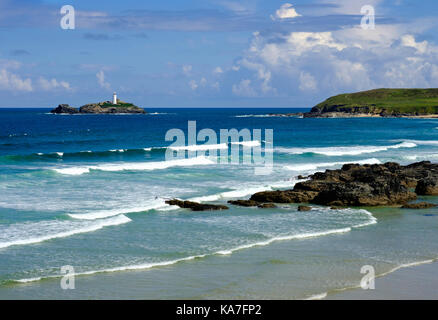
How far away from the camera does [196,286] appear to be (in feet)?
39.9

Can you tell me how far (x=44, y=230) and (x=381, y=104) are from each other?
155522 millimetres

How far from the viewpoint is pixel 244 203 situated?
23.0 metres

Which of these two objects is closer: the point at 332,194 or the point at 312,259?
the point at 312,259

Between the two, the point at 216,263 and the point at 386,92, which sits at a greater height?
the point at 386,92

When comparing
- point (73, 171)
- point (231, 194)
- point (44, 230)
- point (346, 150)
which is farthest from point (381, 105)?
point (44, 230)

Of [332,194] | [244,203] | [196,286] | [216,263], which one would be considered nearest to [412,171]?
[332,194]

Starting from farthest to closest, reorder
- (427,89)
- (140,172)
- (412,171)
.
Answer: (427,89)
(140,172)
(412,171)


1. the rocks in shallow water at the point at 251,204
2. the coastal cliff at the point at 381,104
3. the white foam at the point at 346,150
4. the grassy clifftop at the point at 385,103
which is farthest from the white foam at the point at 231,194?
the grassy clifftop at the point at 385,103

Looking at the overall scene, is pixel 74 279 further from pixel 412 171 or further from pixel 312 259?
pixel 412 171

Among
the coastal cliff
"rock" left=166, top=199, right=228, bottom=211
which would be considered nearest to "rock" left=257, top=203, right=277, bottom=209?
Result: "rock" left=166, top=199, right=228, bottom=211
